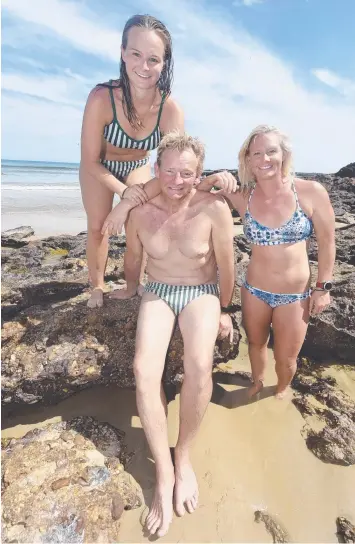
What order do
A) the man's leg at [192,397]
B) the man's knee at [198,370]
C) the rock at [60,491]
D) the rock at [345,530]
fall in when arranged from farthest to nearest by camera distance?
the man's knee at [198,370]
the man's leg at [192,397]
the rock at [345,530]
the rock at [60,491]

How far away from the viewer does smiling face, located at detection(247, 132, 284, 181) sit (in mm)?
3033

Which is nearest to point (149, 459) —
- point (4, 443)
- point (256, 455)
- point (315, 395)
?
Result: point (256, 455)

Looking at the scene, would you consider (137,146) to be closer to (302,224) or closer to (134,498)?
(302,224)

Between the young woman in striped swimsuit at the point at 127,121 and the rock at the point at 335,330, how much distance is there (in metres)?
2.18

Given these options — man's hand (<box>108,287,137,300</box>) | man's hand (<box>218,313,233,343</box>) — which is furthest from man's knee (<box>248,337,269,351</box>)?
man's hand (<box>108,287,137,300</box>)

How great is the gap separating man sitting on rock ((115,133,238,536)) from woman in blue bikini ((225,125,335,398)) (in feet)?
0.79

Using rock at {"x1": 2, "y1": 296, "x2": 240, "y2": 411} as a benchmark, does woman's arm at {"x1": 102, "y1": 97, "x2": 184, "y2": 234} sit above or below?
above

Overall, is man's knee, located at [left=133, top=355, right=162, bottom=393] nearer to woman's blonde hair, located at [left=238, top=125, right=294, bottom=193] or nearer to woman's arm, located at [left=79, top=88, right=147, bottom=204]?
woman's arm, located at [left=79, top=88, right=147, bottom=204]

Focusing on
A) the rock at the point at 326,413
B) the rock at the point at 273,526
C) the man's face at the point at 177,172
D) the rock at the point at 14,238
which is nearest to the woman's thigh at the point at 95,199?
the man's face at the point at 177,172

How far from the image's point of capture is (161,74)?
10.8ft

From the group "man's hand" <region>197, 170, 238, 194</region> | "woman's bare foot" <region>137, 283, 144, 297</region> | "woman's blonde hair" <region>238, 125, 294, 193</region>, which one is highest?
"woman's blonde hair" <region>238, 125, 294, 193</region>

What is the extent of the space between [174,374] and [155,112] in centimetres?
224

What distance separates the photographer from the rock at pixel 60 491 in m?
2.33

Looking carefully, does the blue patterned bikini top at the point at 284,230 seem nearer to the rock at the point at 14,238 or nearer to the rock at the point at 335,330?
the rock at the point at 335,330
